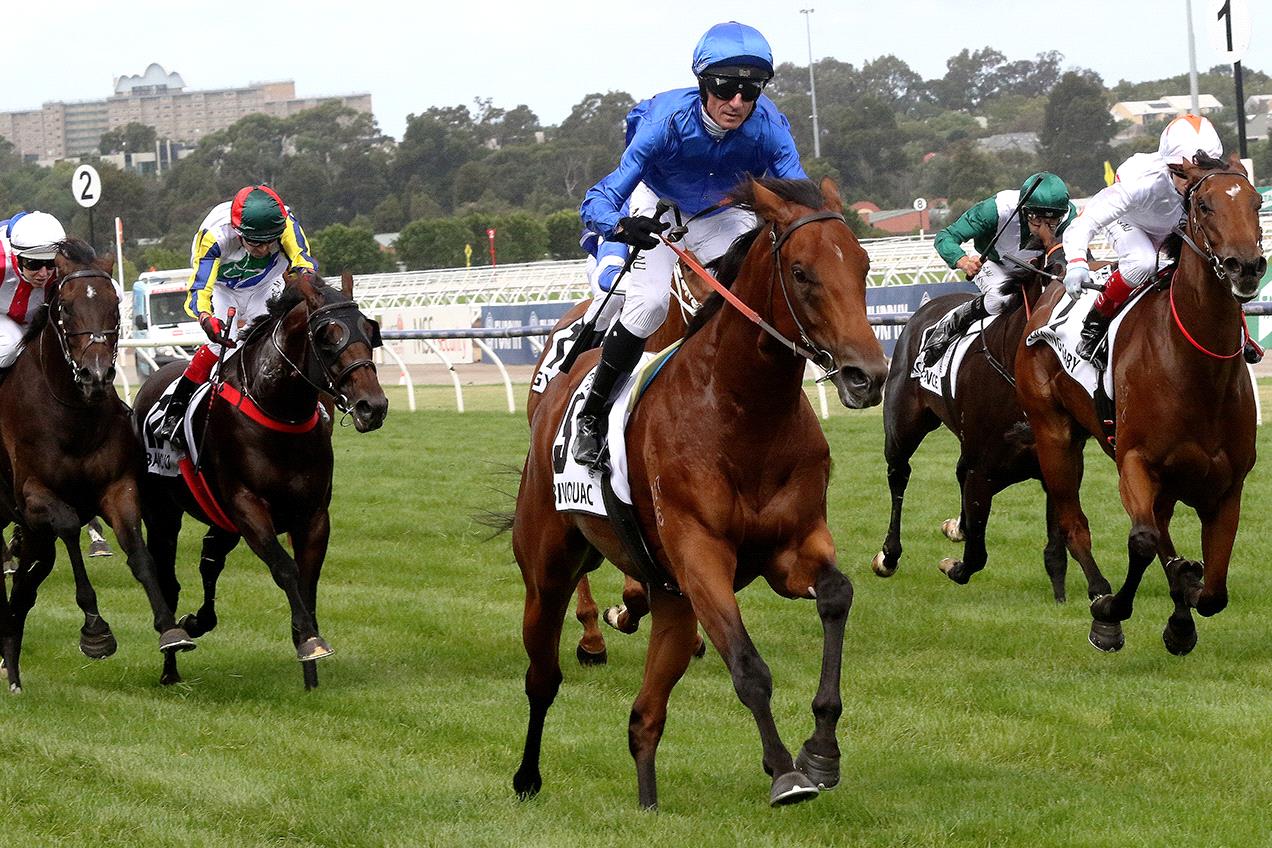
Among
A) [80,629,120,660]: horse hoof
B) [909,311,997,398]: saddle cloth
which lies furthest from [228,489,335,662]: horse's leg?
[909,311,997,398]: saddle cloth

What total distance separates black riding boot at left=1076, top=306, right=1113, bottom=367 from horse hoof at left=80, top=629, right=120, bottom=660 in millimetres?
4196

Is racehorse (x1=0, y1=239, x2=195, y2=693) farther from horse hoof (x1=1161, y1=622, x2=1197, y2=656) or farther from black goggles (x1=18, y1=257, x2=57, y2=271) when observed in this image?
horse hoof (x1=1161, y1=622, x2=1197, y2=656)

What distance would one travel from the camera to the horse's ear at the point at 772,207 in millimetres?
4383

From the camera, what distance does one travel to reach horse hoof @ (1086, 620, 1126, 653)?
21.5 feet

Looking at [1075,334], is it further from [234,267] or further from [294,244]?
[234,267]

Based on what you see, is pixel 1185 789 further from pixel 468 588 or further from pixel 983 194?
pixel 983 194

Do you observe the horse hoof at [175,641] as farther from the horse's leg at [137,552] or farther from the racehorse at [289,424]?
the racehorse at [289,424]

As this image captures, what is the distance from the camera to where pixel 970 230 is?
8633mm

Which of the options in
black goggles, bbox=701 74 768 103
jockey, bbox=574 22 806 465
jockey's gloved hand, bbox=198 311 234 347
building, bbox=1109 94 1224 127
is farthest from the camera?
building, bbox=1109 94 1224 127

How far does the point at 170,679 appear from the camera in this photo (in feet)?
22.8

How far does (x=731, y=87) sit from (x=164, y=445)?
338 centimetres

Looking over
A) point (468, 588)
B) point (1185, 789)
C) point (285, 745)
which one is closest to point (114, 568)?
point (468, 588)

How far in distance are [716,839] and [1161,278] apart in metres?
3.37

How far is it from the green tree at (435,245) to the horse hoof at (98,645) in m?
45.6
